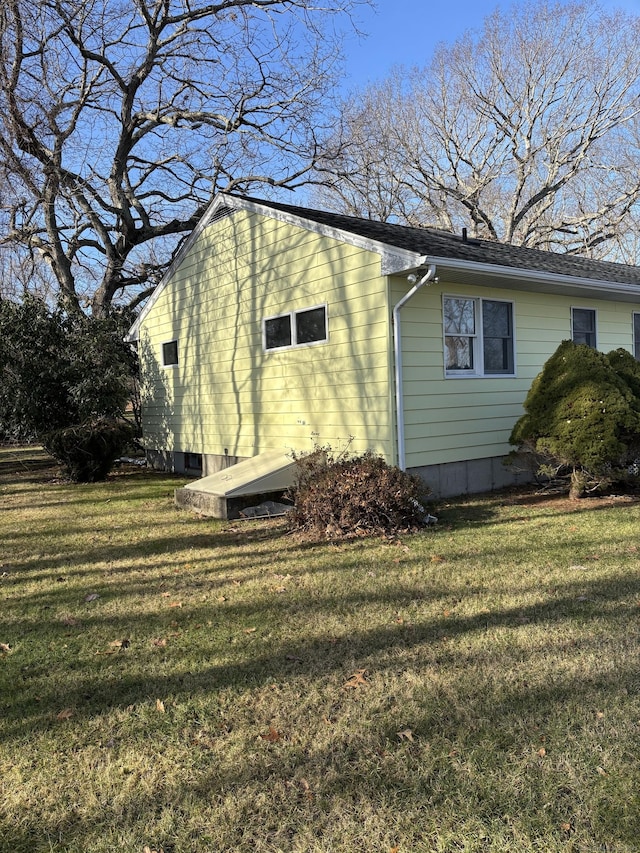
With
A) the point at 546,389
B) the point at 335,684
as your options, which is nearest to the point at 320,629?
the point at 335,684

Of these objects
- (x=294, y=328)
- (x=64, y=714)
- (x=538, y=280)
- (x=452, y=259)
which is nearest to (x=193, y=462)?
(x=294, y=328)

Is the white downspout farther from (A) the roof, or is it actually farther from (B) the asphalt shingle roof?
(B) the asphalt shingle roof

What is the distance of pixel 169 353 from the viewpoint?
1338 centimetres

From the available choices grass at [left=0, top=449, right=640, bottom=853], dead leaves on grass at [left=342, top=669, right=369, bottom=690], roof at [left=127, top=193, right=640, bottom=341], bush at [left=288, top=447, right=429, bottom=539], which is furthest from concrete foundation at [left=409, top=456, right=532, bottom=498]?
dead leaves on grass at [left=342, top=669, right=369, bottom=690]

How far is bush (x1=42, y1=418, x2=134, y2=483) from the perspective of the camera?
11.9m

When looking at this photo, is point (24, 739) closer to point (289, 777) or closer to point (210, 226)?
point (289, 777)

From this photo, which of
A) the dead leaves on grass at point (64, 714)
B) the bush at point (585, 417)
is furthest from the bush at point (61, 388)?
the dead leaves on grass at point (64, 714)

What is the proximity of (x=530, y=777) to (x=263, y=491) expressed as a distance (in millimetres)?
6200

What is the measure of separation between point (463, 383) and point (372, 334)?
1702 mm

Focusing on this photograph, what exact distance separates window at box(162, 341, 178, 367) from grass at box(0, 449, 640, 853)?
7.57 metres

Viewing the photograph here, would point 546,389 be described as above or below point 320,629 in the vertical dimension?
above

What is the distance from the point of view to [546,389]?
8297 mm

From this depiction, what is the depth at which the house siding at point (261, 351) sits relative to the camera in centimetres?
813

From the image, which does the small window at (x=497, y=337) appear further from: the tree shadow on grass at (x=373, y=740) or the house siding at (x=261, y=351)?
the tree shadow on grass at (x=373, y=740)
